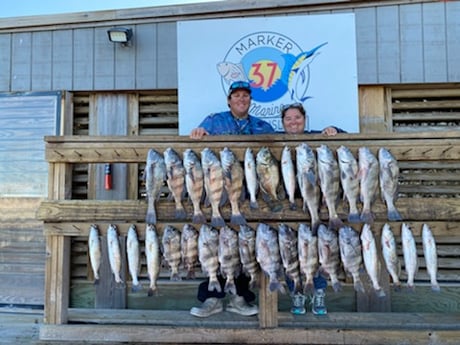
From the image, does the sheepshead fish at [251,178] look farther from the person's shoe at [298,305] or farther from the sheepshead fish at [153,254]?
the person's shoe at [298,305]

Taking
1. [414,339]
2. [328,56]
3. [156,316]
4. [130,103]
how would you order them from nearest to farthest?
[414,339], [156,316], [328,56], [130,103]

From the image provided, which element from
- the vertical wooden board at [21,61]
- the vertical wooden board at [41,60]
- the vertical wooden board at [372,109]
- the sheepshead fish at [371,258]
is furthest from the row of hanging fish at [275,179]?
the vertical wooden board at [21,61]

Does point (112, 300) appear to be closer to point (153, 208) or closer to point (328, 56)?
point (153, 208)

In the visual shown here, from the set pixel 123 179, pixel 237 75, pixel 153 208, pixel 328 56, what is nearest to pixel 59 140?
pixel 153 208

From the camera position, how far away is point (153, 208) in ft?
7.38

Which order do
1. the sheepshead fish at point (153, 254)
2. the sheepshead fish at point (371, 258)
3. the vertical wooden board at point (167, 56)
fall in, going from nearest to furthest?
the sheepshead fish at point (371, 258) → the sheepshead fish at point (153, 254) → the vertical wooden board at point (167, 56)

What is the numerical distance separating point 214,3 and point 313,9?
863mm

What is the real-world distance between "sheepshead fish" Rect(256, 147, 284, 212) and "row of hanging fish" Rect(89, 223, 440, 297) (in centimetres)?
16

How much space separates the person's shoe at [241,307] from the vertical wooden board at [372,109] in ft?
5.75

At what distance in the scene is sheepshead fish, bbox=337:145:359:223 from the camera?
214 centimetres

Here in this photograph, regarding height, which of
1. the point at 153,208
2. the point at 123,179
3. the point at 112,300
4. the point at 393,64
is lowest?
the point at 112,300

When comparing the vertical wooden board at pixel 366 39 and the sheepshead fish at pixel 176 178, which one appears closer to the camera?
the sheepshead fish at pixel 176 178

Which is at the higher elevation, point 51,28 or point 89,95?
point 51,28

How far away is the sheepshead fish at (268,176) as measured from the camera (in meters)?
2.18
